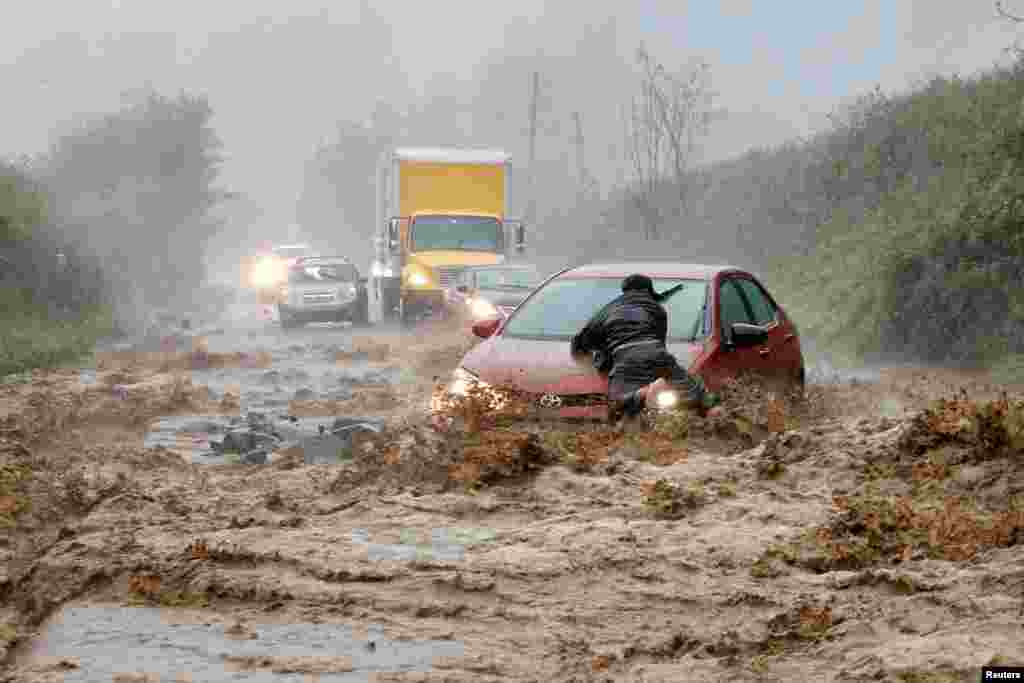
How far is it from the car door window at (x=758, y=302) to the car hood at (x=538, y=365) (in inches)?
62.8

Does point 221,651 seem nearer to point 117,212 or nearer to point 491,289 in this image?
point 491,289

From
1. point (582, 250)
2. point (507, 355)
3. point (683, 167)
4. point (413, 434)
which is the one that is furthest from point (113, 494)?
point (582, 250)

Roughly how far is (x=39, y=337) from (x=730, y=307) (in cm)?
1865

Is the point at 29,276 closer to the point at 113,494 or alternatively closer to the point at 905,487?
the point at 113,494

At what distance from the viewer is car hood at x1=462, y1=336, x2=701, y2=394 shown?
34.1 ft

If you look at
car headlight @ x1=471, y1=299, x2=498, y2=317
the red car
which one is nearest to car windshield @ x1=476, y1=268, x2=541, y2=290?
car headlight @ x1=471, y1=299, x2=498, y2=317

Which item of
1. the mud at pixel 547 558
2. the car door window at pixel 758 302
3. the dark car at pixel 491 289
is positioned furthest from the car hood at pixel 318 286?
the mud at pixel 547 558

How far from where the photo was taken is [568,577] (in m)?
7.05

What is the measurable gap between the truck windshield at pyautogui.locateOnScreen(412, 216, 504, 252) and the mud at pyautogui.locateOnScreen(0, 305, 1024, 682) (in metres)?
20.3

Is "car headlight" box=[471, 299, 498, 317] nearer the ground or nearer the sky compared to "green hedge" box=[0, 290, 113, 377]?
nearer the sky

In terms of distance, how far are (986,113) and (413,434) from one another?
21.7 metres

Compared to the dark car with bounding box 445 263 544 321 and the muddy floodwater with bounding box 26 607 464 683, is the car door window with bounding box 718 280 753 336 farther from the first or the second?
the dark car with bounding box 445 263 544 321

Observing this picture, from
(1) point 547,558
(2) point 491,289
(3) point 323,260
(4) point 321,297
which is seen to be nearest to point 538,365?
(1) point 547,558

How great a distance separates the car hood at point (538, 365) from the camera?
10406mm
